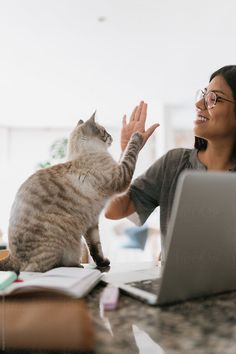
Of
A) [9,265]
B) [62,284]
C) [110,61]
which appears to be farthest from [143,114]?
[110,61]

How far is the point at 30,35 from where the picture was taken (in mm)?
3385

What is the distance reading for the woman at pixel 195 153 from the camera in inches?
48.5

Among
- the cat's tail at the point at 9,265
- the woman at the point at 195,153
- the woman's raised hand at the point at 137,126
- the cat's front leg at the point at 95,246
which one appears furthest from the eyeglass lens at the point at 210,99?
the cat's tail at the point at 9,265

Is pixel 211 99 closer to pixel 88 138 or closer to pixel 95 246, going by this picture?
pixel 88 138

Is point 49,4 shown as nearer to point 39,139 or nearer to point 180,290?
point 180,290

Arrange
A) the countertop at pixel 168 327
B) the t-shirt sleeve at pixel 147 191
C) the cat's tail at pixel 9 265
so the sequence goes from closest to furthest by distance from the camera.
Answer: the countertop at pixel 168 327 → the cat's tail at pixel 9 265 → the t-shirt sleeve at pixel 147 191

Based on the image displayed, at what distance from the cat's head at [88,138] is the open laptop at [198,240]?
0.72 m

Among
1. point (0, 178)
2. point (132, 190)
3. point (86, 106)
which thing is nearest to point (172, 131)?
point (86, 106)

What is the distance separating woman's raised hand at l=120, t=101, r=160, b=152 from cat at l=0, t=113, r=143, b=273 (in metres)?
0.06

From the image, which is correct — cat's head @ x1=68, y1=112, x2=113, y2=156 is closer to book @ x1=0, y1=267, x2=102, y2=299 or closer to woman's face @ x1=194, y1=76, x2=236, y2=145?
woman's face @ x1=194, y1=76, x2=236, y2=145

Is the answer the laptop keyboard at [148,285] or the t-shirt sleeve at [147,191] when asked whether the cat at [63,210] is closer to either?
the t-shirt sleeve at [147,191]

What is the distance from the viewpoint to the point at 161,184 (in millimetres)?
1376

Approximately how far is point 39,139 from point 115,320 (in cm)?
715

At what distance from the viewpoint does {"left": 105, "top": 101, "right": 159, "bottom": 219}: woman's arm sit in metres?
1.26
